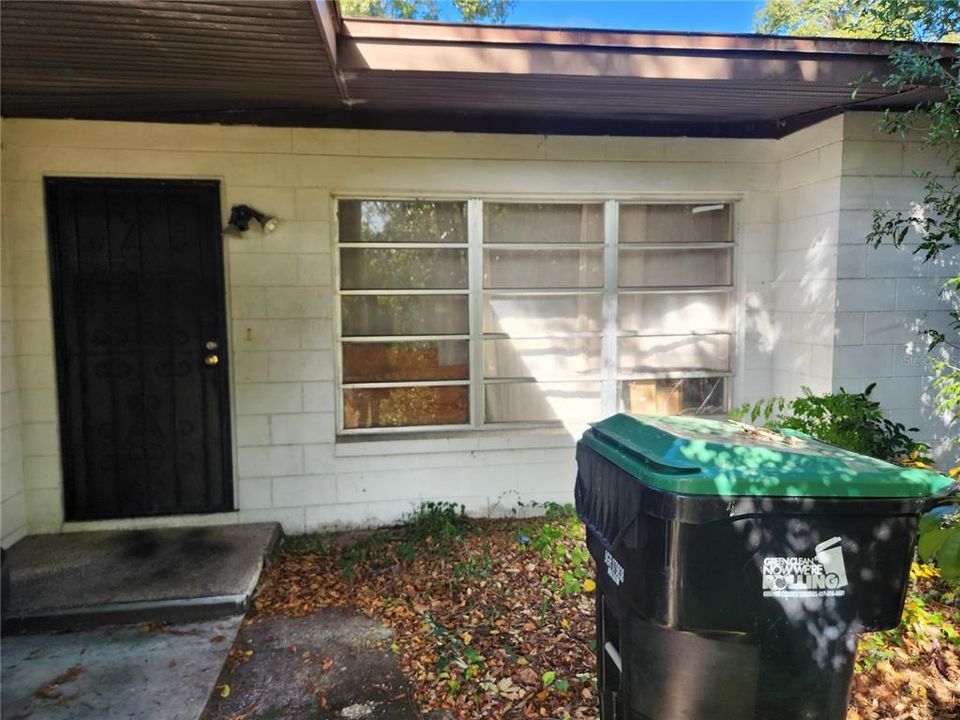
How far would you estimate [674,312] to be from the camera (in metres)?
4.54

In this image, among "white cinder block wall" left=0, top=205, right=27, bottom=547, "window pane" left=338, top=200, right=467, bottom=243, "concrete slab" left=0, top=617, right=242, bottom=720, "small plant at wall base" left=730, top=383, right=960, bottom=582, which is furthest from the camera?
"window pane" left=338, top=200, right=467, bottom=243

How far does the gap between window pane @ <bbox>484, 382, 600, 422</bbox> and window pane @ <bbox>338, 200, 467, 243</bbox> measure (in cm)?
117

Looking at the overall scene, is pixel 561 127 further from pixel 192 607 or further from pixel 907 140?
pixel 192 607

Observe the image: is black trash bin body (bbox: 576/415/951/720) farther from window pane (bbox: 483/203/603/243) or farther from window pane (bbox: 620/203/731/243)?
window pane (bbox: 620/203/731/243)

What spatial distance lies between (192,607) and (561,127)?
3.77 meters

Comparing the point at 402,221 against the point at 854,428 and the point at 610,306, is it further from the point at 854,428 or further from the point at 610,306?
the point at 854,428

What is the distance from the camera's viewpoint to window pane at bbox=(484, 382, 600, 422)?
173 inches

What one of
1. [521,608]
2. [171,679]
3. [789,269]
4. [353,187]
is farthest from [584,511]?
[789,269]

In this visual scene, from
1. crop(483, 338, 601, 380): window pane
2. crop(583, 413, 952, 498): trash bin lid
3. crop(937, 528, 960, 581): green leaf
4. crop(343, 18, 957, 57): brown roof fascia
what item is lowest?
crop(937, 528, 960, 581): green leaf

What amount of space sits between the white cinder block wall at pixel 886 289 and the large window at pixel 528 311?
2.75 feet

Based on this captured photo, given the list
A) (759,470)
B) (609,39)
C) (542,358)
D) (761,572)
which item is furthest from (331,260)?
(761,572)

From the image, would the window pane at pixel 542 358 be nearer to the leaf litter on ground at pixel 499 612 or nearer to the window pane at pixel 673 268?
the window pane at pixel 673 268

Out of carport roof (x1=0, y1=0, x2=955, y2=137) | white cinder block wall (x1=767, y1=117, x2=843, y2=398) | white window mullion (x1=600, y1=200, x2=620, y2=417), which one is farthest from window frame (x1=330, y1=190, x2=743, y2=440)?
carport roof (x1=0, y1=0, x2=955, y2=137)

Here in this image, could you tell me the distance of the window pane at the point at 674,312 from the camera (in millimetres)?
4496
